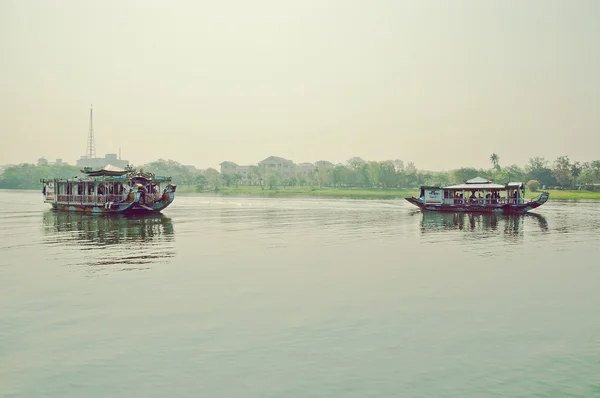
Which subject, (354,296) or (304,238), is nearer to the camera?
(354,296)

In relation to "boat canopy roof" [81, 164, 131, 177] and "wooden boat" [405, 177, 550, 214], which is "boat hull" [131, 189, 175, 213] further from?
"wooden boat" [405, 177, 550, 214]

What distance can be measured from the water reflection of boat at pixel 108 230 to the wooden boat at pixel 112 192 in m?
2.04

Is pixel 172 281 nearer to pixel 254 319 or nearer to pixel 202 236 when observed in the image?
pixel 254 319

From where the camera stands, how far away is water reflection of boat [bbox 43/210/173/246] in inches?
1248

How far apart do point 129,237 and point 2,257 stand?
8.86 meters

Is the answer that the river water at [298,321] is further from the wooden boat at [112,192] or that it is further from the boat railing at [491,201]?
the boat railing at [491,201]

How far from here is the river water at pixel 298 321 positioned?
387 inches

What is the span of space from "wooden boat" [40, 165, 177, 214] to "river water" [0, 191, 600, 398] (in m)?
22.8

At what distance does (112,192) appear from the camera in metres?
53.0

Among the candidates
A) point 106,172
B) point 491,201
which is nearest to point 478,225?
point 491,201

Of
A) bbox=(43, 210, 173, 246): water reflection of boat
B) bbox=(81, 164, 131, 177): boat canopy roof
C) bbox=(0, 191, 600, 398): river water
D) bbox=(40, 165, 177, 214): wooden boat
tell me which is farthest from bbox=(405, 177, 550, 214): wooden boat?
bbox=(81, 164, 131, 177): boat canopy roof

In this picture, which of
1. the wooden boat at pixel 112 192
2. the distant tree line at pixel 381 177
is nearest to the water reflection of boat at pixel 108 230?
the wooden boat at pixel 112 192

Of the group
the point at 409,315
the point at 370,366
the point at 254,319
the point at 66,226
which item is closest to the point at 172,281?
the point at 254,319

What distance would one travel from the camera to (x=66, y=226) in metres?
40.3
